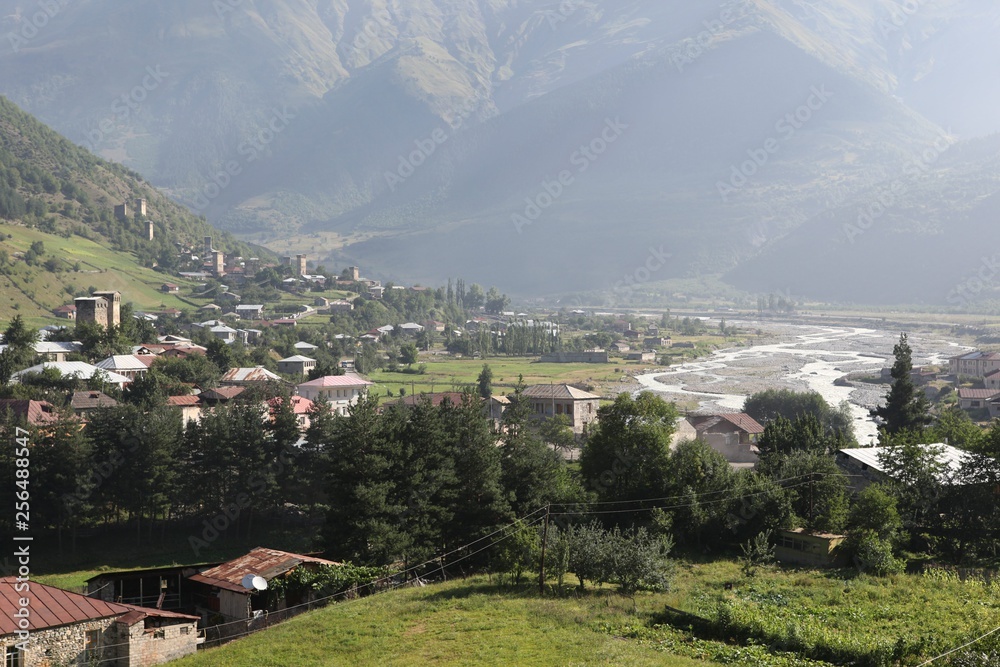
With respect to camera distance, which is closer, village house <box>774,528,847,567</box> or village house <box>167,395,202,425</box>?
village house <box>774,528,847,567</box>

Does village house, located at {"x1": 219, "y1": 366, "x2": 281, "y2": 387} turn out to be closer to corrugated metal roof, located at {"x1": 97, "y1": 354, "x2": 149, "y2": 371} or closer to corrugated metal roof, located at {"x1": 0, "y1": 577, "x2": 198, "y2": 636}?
corrugated metal roof, located at {"x1": 97, "y1": 354, "x2": 149, "y2": 371}

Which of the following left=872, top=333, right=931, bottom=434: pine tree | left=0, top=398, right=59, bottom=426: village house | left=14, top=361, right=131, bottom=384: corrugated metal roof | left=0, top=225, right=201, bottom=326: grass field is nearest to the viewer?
left=0, top=398, right=59, bottom=426: village house

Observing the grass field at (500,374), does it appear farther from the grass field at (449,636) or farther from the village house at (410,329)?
the grass field at (449,636)

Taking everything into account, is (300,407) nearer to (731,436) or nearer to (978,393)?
(731,436)

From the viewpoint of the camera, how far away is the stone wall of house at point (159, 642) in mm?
25742

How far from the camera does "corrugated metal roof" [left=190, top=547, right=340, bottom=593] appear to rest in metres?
30.3

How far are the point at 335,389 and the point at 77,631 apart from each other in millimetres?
55409

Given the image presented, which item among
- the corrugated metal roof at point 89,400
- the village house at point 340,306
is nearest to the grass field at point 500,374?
the corrugated metal roof at point 89,400

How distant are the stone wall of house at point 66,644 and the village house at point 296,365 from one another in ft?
230

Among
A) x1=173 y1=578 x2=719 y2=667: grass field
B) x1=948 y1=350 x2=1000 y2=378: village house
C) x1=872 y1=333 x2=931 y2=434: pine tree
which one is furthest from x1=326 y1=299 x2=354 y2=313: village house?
x1=173 y1=578 x2=719 y2=667: grass field

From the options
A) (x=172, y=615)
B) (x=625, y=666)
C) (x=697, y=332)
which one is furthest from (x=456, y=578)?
(x=697, y=332)

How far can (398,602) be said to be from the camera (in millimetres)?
30031

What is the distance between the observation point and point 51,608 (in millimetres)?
24891

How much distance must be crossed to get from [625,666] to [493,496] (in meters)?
15.6
